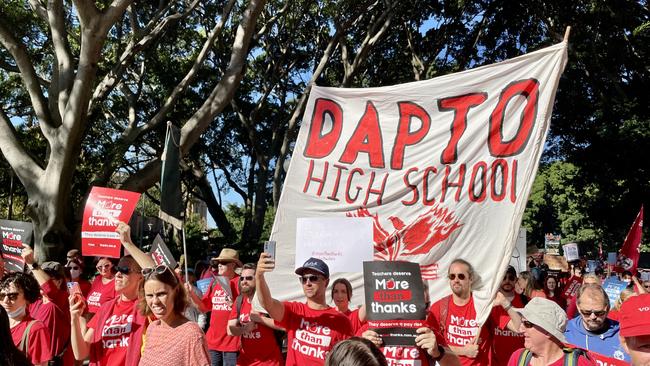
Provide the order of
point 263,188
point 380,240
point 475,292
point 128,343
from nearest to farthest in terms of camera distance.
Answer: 1. point 128,343
2. point 475,292
3. point 380,240
4. point 263,188

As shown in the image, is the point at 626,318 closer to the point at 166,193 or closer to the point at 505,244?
the point at 505,244

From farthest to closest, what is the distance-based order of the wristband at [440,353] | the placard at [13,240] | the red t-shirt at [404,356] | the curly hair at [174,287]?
the placard at [13,240] → the curly hair at [174,287] → the red t-shirt at [404,356] → the wristband at [440,353]

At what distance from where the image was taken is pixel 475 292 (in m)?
5.12

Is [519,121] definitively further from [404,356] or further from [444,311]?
[404,356]

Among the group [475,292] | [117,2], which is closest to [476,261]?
[475,292]

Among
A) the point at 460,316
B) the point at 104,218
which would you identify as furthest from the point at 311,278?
the point at 104,218

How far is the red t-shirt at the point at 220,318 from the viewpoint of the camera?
7789 mm

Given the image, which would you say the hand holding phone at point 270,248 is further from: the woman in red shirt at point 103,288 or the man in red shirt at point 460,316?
the woman in red shirt at point 103,288

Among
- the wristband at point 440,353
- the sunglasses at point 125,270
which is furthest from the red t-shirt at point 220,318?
the wristband at point 440,353

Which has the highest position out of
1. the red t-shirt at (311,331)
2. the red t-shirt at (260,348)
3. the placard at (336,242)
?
the placard at (336,242)

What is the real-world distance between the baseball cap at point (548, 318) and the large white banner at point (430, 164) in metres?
1.53

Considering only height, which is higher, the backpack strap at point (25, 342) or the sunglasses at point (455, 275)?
the sunglasses at point (455, 275)

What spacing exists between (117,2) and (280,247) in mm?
7745

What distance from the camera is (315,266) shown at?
491cm
